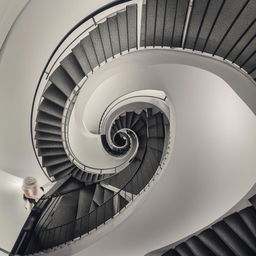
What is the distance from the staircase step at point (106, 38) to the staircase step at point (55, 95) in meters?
1.69

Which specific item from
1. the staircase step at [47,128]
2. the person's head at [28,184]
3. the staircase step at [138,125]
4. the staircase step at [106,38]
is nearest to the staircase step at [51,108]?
the staircase step at [47,128]

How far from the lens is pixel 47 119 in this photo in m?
6.67

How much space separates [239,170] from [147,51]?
3007 mm

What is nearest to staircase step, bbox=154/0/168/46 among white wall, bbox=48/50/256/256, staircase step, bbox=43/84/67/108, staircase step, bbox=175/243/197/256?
white wall, bbox=48/50/256/256

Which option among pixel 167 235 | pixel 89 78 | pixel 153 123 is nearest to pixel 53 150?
pixel 89 78

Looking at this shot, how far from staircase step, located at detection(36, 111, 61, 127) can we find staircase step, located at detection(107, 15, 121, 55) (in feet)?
8.27

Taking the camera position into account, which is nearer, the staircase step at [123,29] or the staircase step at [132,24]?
the staircase step at [132,24]

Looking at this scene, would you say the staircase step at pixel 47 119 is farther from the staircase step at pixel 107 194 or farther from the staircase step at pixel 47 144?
the staircase step at pixel 107 194

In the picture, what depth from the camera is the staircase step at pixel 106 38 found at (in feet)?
18.4

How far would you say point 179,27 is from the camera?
4.44 meters

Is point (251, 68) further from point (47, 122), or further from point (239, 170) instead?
point (47, 122)

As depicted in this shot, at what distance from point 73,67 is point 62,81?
0.49m

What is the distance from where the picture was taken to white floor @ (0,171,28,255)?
14.5 ft

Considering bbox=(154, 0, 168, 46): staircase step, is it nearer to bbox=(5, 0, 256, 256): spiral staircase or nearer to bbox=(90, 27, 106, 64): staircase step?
bbox=(5, 0, 256, 256): spiral staircase
